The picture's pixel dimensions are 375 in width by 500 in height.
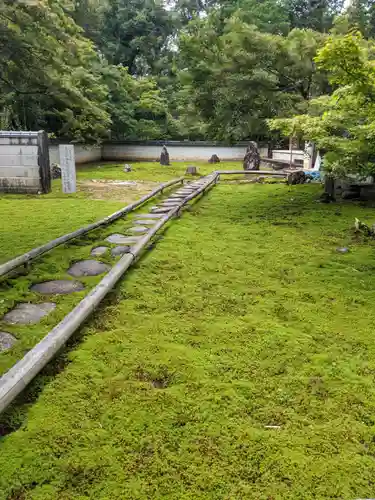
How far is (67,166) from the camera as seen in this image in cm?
1291

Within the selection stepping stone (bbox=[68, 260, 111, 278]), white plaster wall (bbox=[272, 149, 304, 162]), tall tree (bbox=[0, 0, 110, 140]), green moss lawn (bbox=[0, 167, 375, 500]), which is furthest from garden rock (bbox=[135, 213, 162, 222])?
white plaster wall (bbox=[272, 149, 304, 162])

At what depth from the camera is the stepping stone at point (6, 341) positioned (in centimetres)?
341

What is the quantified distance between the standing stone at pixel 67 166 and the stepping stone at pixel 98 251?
7273mm

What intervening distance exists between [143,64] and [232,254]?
33.1 metres

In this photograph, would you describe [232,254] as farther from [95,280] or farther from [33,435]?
[33,435]

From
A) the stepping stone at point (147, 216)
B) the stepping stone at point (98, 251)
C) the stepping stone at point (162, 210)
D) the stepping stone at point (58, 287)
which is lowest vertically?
the stepping stone at point (58, 287)

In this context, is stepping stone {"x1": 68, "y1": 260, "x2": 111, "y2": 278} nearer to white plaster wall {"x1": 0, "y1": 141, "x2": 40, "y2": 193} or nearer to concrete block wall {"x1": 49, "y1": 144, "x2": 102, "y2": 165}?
white plaster wall {"x1": 0, "y1": 141, "x2": 40, "y2": 193}

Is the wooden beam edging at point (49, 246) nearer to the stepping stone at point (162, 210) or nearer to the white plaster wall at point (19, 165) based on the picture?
the stepping stone at point (162, 210)

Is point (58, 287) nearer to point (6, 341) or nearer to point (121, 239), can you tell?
point (6, 341)

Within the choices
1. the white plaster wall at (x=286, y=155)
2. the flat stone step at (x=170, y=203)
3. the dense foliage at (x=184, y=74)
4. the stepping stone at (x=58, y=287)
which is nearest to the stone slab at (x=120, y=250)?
the stepping stone at (x=58, y=287)

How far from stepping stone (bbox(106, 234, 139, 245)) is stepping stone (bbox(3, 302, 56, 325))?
274cm

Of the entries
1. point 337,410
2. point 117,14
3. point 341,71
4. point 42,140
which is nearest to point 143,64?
point 117,14

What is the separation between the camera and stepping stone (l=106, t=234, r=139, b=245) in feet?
22.9

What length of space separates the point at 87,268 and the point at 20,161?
8.85m
